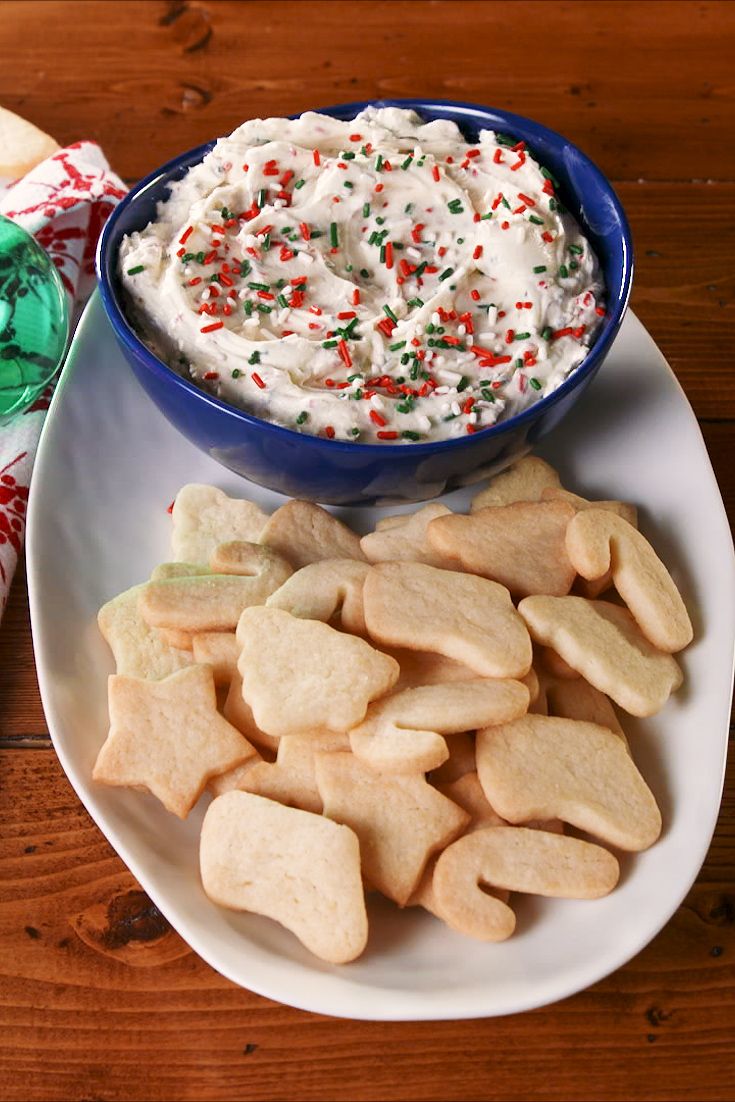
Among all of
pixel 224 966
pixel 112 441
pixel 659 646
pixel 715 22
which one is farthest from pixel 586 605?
pixel 715 22

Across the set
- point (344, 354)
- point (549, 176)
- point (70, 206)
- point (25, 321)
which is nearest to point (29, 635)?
point (25, 321)

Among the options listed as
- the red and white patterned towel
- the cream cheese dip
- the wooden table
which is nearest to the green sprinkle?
the cream cheese dip

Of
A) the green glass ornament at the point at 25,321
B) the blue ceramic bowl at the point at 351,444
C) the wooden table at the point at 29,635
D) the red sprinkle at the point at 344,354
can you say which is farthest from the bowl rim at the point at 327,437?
the wooden table at the point at 29,635

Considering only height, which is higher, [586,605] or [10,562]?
[586,605]

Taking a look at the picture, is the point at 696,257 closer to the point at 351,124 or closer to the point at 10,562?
the point at 351,124

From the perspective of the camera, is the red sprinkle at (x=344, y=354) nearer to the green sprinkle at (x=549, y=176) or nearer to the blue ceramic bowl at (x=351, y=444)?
the blue ceramic bowl at (x=351, y=444)

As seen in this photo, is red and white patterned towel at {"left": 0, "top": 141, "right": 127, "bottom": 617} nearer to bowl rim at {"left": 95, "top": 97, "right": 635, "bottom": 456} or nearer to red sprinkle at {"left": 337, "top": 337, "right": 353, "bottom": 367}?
bowl rim at {"left": 95, "top": 97, "right": 635, "bottom": 456}
